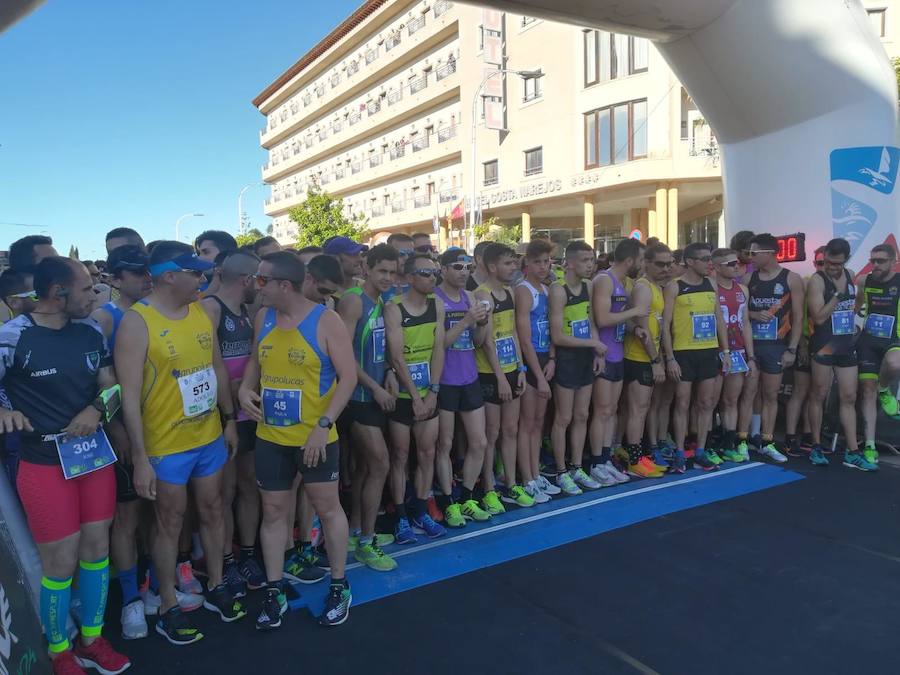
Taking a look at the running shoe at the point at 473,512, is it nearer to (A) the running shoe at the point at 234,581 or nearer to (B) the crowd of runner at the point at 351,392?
(B) the crowd of runner at the point at 351,392

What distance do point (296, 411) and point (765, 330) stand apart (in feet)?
16.2

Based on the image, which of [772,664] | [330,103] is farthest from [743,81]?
[330,103]

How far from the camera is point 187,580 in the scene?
3.75 meters

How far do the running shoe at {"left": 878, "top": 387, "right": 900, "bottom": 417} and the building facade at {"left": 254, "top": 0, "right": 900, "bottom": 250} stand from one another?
38.8 ft

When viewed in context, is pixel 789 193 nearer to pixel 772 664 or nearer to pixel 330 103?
pixel 772 664

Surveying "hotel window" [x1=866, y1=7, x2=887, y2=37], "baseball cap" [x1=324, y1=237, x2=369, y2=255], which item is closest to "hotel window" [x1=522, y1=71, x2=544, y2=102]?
"hotel window" [x1=866, y1=7, x2=887, y2=37]

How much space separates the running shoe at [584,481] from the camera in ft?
17.6

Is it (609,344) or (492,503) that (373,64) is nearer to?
(609,344)

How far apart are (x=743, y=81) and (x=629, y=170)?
1703cm

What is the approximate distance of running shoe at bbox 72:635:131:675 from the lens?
296 cm

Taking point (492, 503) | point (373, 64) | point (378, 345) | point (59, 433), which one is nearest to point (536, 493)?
point (492, 503)

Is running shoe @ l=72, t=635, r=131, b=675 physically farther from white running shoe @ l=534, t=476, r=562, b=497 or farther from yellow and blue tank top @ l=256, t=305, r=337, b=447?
white running shoe @ l=534, t=476, r=562, b=497

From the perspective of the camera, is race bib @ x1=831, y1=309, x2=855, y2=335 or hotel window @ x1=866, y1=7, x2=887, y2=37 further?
hotel window @ x1=866, y1=7, x2=887, y2=37

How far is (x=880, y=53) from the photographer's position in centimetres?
669
